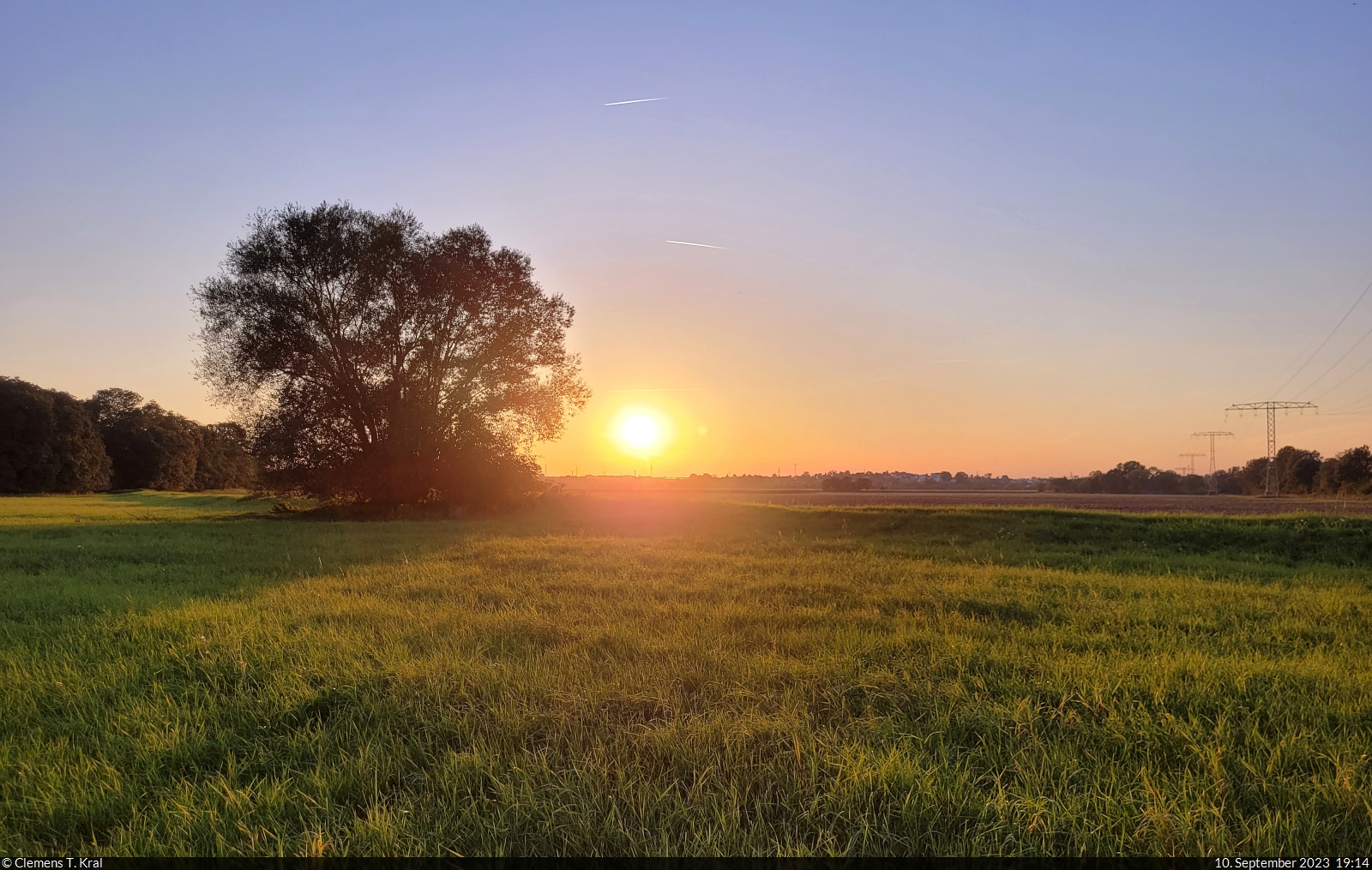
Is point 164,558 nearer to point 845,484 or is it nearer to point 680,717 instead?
point 680,717

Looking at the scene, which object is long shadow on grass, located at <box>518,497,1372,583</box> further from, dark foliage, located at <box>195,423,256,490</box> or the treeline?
dark foliage, located at <box>195,423,256,490</box>

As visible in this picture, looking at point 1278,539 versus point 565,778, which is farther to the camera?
point 1278,539

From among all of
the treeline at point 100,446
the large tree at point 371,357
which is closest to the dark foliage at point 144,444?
the treeline at point 100,446

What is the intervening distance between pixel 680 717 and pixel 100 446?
82.5 m

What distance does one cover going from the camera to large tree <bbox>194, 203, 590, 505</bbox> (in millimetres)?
25000

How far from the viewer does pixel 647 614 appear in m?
6.81

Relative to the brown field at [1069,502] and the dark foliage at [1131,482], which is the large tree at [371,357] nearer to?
the brown field at [1069,502]

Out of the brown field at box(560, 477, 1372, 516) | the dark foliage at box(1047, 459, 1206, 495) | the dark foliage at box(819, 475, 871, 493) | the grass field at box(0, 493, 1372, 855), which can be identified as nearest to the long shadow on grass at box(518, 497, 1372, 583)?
the grass field at box(0, 493, 1372, 855)

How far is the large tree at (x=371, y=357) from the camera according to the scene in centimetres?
2500

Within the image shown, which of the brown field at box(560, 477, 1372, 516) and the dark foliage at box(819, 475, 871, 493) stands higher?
the brown field at box(560, 477, 1372, 516)

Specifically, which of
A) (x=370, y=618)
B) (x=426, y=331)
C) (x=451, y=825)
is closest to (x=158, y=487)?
(x=426, y=331)

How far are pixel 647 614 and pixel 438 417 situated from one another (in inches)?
866

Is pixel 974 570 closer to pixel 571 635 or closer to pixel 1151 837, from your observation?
pixel 571 635

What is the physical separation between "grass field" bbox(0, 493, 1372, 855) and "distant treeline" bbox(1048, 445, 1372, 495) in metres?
91.1
